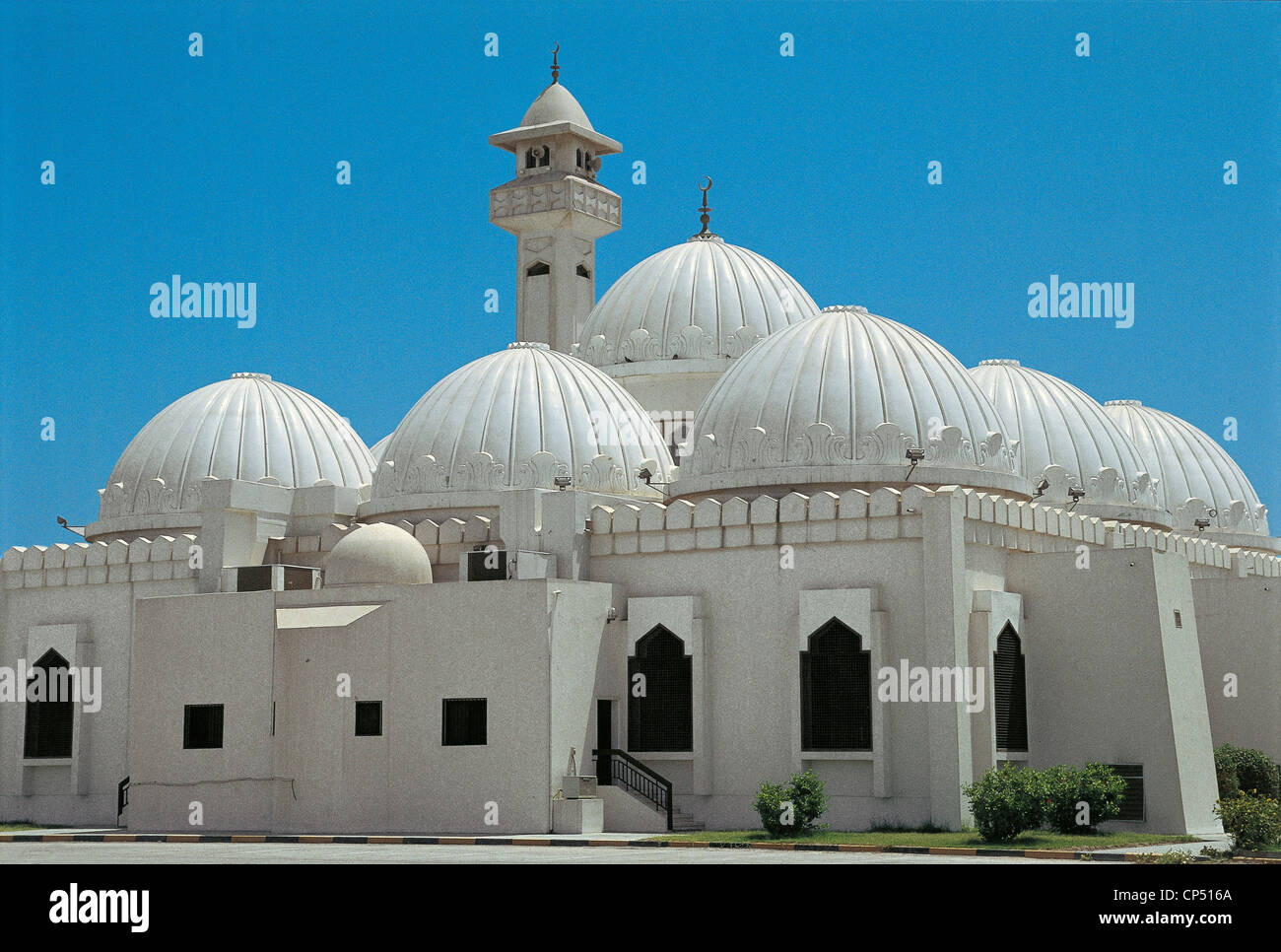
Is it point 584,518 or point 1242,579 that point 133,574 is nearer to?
point 584,518

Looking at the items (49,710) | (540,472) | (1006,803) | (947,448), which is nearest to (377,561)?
(540,472)

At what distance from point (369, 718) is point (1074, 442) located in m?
16.5

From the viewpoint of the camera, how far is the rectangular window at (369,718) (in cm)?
2897

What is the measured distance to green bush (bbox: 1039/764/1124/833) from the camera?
25.1m

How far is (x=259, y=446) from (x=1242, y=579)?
65.0 ft

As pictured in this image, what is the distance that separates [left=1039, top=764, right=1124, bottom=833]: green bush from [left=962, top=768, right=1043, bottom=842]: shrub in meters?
0.53

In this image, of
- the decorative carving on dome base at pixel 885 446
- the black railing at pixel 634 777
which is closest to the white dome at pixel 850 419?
the decorative carving on dome base at pixel 885 446

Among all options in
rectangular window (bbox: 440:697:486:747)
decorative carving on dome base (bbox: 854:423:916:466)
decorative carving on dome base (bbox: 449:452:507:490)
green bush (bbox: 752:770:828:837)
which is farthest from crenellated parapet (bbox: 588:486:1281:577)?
green bush (bbox: 752:770:828:837)

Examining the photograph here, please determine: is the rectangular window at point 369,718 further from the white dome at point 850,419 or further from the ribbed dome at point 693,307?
the ribbed dome at point 693,307

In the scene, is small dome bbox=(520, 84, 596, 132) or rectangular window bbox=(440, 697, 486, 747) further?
small dome bbox=(520, 84, 596, 132)

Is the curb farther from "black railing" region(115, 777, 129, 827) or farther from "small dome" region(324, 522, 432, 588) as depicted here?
"small dome" region(324, 522, 432, 588)
